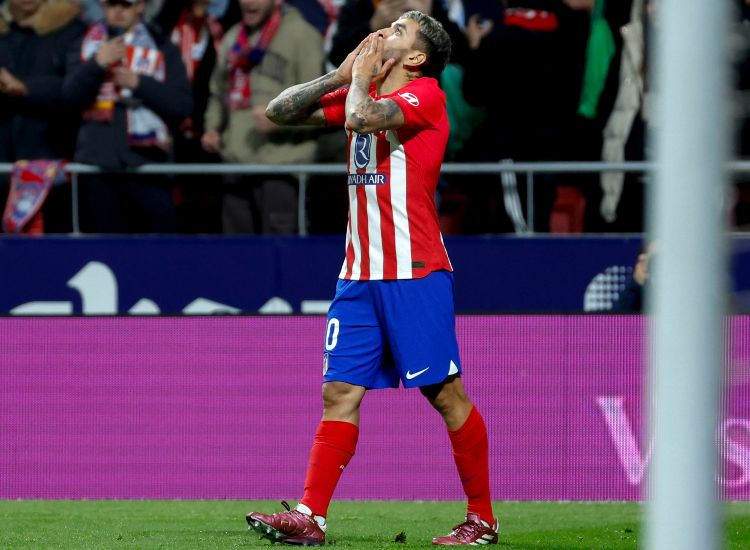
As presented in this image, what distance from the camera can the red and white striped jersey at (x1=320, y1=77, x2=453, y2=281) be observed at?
6.48 m

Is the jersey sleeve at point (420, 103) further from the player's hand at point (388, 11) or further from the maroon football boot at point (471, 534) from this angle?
the player's hand at point (388, 11)

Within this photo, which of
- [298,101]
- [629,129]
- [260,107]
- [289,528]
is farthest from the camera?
[260,107]

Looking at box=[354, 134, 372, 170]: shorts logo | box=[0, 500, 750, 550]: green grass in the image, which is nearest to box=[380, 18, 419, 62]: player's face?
box=[354, 134, 372, 170]: shorts logo

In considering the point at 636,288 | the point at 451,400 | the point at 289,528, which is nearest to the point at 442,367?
the point at 451,400

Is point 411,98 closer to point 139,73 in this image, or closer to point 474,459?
point 474,459

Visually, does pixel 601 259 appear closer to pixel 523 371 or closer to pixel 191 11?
pixel 523 371

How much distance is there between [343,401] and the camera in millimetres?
6453

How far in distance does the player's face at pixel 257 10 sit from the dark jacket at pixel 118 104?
538 millimetres

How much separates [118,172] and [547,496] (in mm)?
3620

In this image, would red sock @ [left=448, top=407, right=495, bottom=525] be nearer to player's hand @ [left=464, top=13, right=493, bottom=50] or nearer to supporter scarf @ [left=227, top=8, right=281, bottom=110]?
player's hand @ [left=464, top=13, right=493, bottom=50]

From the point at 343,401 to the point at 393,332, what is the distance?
0.34 metres

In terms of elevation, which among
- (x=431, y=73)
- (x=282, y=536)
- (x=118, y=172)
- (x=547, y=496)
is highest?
(x=431, y=73)

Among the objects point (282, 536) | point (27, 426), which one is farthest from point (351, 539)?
point (27, 426)

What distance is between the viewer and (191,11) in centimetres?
1123
